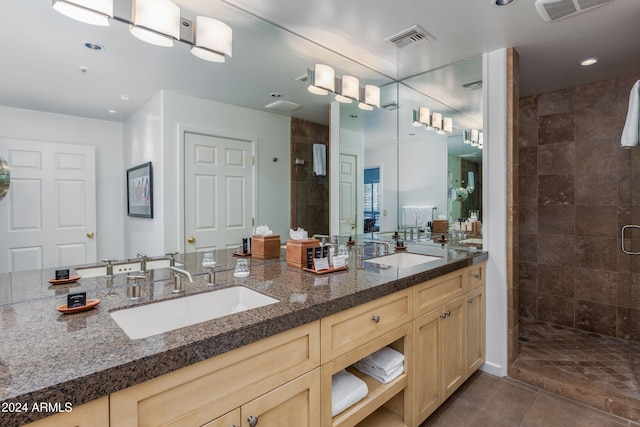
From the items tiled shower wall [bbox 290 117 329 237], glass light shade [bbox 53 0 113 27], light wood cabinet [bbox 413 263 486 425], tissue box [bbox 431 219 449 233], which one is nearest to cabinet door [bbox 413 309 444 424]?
light wood cabinet [bbox 413 263 486 425]

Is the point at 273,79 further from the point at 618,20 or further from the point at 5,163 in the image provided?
the point at 618,20

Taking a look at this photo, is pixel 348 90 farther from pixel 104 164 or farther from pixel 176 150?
pixel 104 164

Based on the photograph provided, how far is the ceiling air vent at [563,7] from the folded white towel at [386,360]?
197cm

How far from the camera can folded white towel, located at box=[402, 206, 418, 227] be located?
8.99 ft

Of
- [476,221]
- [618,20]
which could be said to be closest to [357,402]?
[476,221]

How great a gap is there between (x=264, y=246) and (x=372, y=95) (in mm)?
1592

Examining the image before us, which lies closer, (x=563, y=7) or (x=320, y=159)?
(x=563, y=7)

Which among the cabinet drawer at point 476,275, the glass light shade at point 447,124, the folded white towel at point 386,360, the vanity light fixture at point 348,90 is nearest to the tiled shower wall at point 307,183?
the vanity light fixture at point 348,90

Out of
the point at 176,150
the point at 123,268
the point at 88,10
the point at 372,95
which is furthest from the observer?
the point at 372,95

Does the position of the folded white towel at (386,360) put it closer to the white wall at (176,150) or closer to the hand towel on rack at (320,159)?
the white wall at (176,150)

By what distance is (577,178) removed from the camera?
287cm

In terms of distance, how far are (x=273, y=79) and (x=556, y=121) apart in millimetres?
2752

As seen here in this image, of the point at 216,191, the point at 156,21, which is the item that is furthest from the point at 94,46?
the point at 216,191

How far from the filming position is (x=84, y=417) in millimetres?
641
